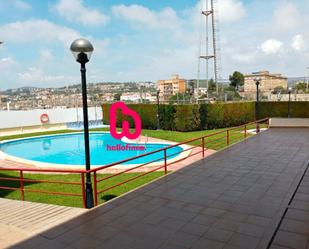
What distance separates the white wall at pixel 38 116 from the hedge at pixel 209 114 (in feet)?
21.4

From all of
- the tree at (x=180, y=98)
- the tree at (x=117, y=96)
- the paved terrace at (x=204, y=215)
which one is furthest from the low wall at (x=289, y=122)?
the tree at (x=117, y=96)

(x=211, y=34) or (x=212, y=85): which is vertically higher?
(x=211, y=34)

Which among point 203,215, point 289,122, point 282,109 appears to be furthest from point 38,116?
point 203,215

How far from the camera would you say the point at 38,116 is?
23.6m

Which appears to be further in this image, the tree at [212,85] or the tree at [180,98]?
the tree at [212,85]

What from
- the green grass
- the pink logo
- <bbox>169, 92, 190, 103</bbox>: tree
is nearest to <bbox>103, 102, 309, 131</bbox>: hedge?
the pink logo

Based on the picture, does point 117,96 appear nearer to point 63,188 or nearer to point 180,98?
point 180,98

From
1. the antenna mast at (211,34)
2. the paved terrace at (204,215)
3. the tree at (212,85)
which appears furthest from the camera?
the tree at (212,85)

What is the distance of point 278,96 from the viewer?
2212cm

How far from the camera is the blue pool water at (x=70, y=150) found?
13898 mm

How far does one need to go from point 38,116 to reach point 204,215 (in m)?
21.5

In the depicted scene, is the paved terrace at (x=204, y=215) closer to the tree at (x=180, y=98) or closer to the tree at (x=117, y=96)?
the tree at (x=180, y=98)

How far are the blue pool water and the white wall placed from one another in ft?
12.9

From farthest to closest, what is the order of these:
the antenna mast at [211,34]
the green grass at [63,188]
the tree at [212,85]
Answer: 1. the tree at [212,85]
2. the antenna mast at [211,34]
3. the green grass at [63,188]
